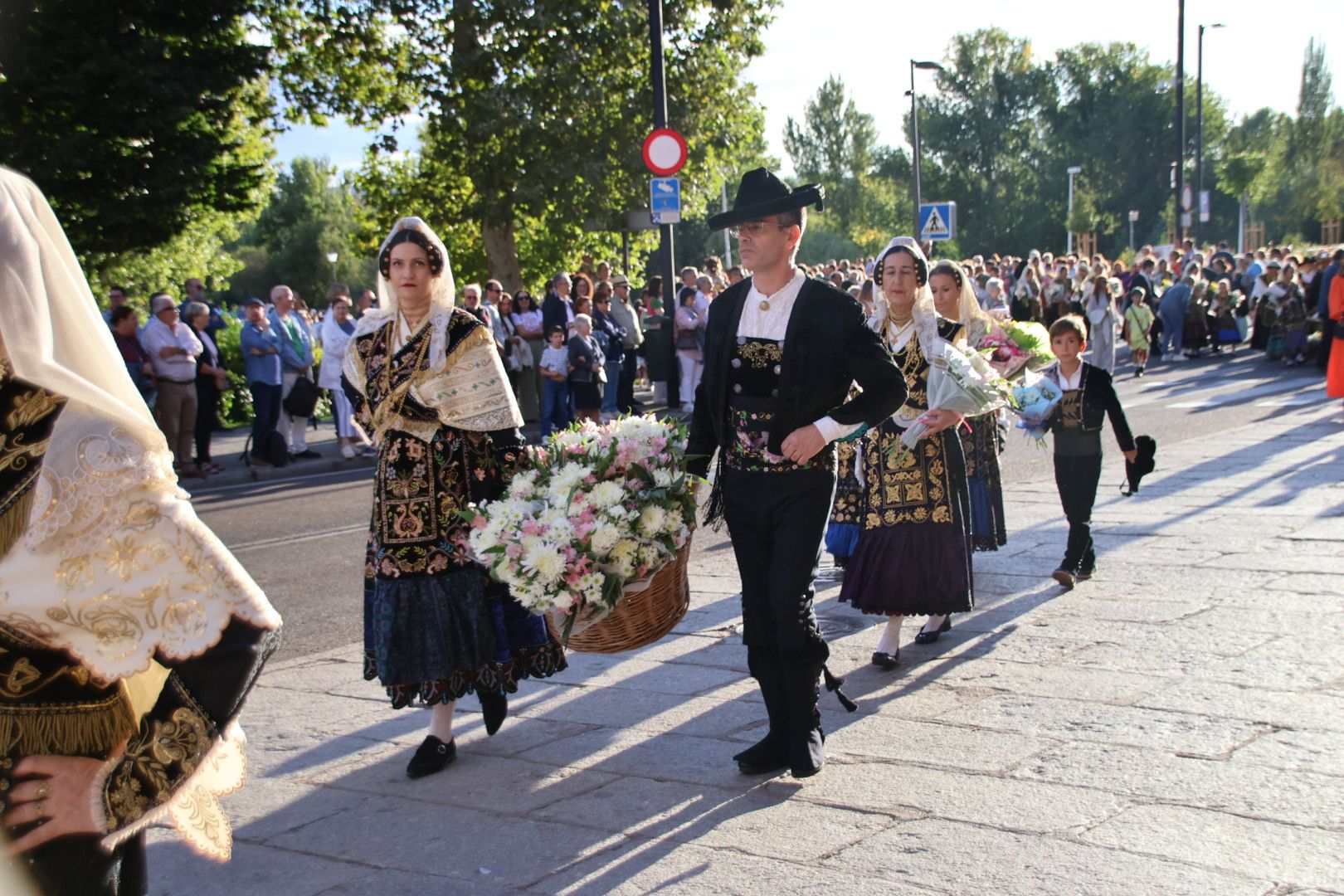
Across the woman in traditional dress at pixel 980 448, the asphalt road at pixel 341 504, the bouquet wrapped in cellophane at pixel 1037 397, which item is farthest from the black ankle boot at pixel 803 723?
the bouquet wrapped in cellophane at pixel 1037 397

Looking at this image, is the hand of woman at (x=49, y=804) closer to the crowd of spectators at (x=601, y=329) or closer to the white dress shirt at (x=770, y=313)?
the white dress shirt at (x=770, y=313)

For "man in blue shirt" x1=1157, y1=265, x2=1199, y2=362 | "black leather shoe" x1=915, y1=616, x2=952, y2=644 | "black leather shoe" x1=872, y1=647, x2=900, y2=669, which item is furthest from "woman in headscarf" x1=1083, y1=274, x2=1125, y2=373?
"black leather shoe" x1=872, y1=647, x2=900, y2=669

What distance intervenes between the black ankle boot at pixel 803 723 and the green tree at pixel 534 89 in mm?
19342

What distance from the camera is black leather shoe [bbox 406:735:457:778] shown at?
192 inches

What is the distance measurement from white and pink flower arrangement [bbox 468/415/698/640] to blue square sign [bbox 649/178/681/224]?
40.2 ft

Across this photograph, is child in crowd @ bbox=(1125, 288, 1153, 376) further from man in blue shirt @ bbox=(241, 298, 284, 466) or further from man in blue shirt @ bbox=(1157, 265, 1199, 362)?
man in blue shirt @ bbox=(241, 298, 284, 466)

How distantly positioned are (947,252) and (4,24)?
72.7 meters

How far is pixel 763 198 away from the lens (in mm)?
4617

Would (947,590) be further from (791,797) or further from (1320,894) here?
(1320,894)

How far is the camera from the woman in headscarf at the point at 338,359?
14.5 metres

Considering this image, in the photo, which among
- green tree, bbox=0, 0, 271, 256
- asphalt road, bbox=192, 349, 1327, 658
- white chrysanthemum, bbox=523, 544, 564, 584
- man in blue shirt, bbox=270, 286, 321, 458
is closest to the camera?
white chrysanthemum, bbox=523, 544, 564, 584

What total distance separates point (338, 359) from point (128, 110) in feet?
15.4

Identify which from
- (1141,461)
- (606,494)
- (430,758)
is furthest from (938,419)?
(430,758)

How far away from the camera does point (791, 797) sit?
445 cm
